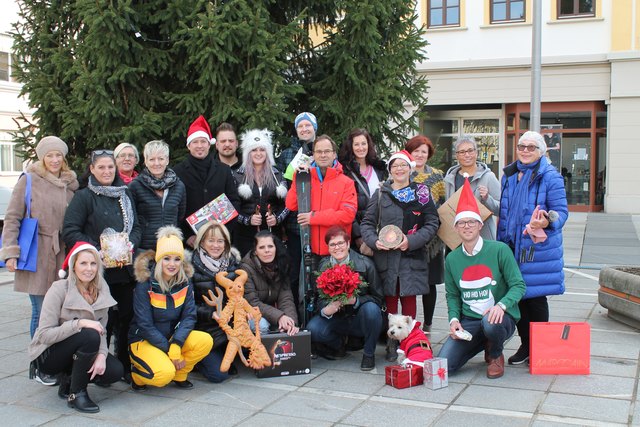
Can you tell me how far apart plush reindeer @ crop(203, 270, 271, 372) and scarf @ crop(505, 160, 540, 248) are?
7.57 feet

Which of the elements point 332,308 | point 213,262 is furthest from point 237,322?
point 332,308

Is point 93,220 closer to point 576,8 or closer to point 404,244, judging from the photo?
point 404,244

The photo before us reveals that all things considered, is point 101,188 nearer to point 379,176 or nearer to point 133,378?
point 133,378

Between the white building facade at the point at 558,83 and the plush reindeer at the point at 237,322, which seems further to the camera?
the white building facade at the point at 558,83

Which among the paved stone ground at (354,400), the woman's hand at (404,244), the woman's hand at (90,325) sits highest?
the woman's hand at (404,244)

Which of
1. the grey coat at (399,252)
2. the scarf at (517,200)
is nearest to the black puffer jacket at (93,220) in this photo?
the grey coat at (399,252)

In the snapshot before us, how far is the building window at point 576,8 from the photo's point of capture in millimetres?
20609

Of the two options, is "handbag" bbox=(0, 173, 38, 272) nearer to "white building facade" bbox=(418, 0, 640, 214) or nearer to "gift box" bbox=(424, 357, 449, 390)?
"gift box" bbox=(424, 357, 449, 390)

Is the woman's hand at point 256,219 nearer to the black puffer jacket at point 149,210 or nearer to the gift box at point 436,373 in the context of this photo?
the black puffer jacket at point 149,210

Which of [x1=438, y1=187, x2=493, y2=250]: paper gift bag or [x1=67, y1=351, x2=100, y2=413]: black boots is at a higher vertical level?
[x1=438, y1=187, x2=493, y2=250]: paper gift bag

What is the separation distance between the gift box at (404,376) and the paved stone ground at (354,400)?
63 mm

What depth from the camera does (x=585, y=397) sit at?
4918 millimetres

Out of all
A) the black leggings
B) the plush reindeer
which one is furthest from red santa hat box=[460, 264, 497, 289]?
the black leggings

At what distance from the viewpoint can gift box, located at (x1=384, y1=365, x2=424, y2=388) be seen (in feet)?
17.0
